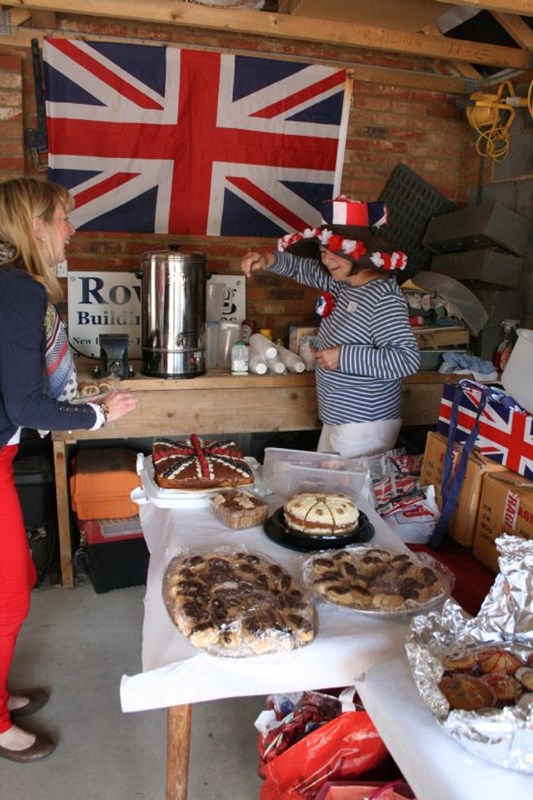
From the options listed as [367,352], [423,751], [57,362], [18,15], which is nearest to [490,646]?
[423,751]

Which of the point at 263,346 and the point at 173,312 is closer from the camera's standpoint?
the point at 173,312

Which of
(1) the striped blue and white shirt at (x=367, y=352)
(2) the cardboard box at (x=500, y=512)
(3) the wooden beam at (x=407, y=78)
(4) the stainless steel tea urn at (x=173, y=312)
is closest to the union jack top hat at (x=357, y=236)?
(1) the striped blue and white shirt at (x=367, y=352)

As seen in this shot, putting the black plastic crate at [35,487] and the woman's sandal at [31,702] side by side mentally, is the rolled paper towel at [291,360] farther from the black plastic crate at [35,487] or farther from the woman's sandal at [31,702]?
the woman's sandal at [31,702]

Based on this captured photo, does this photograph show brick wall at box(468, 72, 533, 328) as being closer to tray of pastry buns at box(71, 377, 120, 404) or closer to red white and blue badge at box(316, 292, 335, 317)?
red white and blue badge at box(316, 292, 335, 317)

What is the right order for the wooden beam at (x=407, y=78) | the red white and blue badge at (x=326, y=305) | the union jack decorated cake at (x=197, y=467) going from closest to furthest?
the union jack decorated cake at (x=197, y=467)
the red white and blue badge at (x=326, y=305)
the wooden beam at (x=407, y=78)

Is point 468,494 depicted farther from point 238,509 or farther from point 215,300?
point 215,300

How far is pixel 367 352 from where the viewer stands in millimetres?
2217

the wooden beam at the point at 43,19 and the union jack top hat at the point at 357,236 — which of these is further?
the wooden beam at the point at 43,19

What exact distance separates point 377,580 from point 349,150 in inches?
103

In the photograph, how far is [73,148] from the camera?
2922 mm

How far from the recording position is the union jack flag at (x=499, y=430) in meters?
1.55

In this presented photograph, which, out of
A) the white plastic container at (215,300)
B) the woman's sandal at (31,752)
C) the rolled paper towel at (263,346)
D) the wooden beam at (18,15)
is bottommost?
the woman's sandal at (31,752)

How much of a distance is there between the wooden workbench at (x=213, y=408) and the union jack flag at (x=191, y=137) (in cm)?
82

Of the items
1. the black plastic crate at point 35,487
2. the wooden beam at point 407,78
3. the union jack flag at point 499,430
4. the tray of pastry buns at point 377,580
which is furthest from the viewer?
the wooden beam at point 407,78
